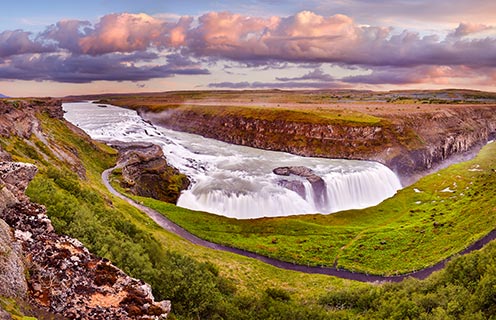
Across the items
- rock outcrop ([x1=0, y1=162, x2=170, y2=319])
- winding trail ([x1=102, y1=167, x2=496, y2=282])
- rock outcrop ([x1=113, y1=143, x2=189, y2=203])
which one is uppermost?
rock outcrop ([x1=0, y1=162, x2=170, y2=319])

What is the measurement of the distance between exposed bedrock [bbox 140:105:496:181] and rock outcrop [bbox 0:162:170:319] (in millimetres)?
89880

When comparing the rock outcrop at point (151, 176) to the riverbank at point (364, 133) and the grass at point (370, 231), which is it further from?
the riverbank at point (364, 133)

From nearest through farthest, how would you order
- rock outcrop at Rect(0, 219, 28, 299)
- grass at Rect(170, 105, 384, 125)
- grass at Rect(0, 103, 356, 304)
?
rock outcrop at Rect(0, 219, 28, 299) → grass at Rect(0, 103, 356, 304) → grass at Rect(170, 105, 384, 125)

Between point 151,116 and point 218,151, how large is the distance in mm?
94141

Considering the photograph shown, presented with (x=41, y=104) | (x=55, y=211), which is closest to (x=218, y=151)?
(x=41, y=104)

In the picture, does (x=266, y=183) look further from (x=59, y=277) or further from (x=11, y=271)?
(x=11, y=271)

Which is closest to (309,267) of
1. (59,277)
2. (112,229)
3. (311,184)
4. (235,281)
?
(235,281)

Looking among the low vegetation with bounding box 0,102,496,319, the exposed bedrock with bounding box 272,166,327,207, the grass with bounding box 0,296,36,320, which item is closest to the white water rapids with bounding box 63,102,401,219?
the exposed bedrock with bounding box 272,166,327,207

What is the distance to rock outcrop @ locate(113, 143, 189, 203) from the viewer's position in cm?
7106

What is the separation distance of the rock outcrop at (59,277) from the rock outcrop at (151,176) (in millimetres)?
52438

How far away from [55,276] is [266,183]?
61.9m

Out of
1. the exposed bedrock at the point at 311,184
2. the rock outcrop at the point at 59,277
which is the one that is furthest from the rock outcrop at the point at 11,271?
the exposed bedrock at the point at 311,184

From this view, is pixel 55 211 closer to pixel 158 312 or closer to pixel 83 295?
pixel 83 295

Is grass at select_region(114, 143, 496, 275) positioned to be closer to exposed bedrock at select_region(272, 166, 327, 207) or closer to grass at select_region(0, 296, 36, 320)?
exposed bedrock at select_region(272, 166, 327, 207)
